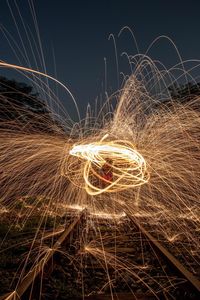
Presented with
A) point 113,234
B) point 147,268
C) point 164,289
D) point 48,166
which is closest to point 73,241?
point 113,234

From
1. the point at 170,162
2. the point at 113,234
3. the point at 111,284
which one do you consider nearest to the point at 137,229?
the point at 113,234

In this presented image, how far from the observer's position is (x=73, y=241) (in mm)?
7152

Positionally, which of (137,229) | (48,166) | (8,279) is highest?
(8,279)

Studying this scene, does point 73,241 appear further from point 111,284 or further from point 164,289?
point 164,289

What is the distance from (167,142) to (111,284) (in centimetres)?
535

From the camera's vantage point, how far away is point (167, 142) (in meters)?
9.38

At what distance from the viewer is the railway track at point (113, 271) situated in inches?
157

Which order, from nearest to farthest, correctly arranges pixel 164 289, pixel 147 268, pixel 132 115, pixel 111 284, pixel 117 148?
pixel 164 289 → pixel 111 284 → pixel 147 268 → pixel 117 148 → pixel 132 115

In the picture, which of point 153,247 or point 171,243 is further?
point 171,243

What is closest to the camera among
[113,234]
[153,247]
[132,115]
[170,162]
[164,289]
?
[164,289]

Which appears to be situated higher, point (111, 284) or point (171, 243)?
point (111, 284)

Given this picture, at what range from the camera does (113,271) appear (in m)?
5.05

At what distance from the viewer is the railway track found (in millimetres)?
3990

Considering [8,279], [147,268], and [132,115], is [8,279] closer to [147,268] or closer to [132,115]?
[147,268]
